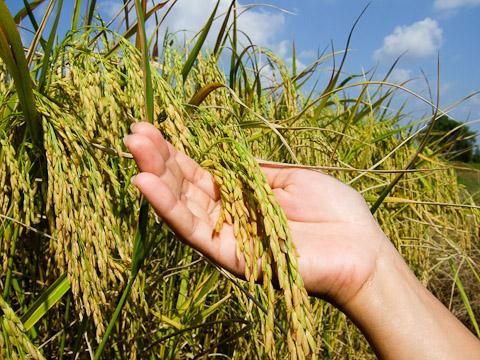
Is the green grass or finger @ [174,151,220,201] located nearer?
finger @ [174,151,220,201]

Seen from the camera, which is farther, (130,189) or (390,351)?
(130,189)

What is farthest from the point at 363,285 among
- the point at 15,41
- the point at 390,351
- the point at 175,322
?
the point at 15,41

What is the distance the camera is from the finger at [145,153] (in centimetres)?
89

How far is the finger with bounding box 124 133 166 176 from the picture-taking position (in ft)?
2.93

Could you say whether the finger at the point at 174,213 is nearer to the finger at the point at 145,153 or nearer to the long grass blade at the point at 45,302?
the finger at the point at 145,153

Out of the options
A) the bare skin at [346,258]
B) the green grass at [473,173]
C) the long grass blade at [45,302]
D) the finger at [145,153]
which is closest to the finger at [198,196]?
the bare skin at [346,258]

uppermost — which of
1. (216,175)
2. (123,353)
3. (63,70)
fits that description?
(63,70)

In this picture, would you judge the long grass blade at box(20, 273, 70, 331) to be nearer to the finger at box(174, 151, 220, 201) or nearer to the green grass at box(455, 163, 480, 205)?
the finger at box(174, 151, 220, 201)

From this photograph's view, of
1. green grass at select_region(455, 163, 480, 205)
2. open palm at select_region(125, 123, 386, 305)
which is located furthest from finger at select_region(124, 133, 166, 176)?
green grass at select_region(455, 163, 480, 205)

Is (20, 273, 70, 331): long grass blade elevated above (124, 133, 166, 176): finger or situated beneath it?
situated beneath

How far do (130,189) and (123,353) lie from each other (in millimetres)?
533

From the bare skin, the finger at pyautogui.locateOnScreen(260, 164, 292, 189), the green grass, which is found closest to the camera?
the bare skin

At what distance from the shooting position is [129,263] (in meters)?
1.13

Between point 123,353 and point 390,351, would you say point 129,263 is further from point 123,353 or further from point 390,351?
point 390,351
